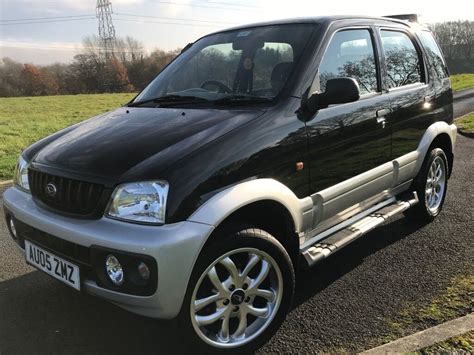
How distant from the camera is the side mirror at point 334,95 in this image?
2906 mm

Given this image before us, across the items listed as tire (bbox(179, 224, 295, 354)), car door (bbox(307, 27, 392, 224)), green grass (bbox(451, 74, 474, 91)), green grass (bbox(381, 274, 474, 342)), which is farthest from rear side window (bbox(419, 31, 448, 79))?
green grass (bbox(451, 74, 474, 91))

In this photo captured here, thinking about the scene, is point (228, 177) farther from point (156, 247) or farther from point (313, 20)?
point (313, 20)

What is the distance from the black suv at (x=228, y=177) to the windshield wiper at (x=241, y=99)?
0.05ft

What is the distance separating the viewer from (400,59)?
4.12 meters

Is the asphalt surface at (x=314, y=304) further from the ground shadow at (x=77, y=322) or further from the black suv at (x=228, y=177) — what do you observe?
the black suv at (x=228, y=177)

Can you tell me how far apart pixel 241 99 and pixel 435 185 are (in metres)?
2.70

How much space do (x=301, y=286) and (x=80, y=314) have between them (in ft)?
5.22

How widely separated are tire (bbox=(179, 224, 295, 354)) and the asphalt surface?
5.3 inches

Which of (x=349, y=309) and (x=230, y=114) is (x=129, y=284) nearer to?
(x=230, y=114)

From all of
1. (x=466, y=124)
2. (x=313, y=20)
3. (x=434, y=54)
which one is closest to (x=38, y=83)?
(x=466, y=124)

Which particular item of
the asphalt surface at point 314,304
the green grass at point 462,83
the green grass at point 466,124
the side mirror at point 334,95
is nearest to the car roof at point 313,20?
the side mirror at point 334,95

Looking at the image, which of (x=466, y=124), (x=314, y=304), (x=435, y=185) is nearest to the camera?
(x=314, y=304)

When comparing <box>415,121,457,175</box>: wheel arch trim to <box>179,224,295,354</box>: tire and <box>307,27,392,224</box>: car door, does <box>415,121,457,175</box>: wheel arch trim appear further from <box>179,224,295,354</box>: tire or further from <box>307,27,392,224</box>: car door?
<box>179,224,295,354</box>: tire

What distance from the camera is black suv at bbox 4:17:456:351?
225cm
